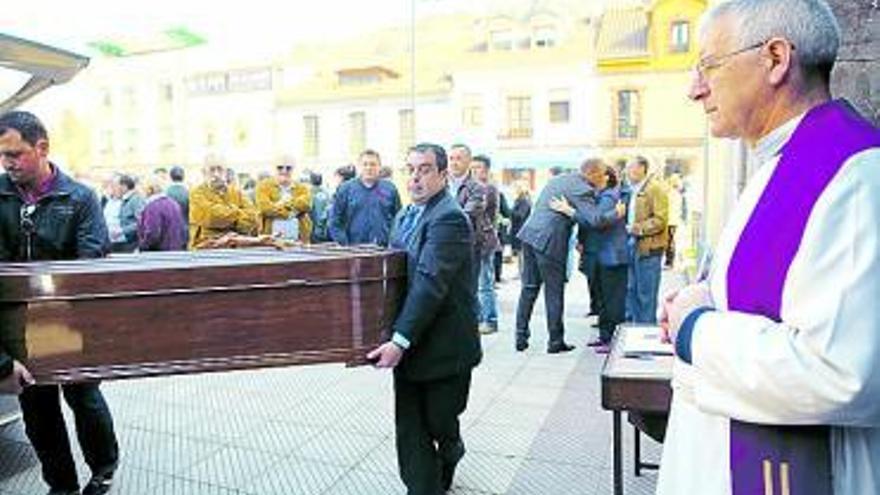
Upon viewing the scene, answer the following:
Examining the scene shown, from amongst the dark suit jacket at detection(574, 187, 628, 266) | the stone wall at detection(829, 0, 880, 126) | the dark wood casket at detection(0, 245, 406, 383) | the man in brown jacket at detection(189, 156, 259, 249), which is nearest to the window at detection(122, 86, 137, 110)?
the man in brown jacket at detection(189, 156, 259, 249)

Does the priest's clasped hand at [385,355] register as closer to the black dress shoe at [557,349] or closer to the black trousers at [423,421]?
the black trousers at [423,421]

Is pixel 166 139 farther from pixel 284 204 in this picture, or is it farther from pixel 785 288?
pixel 785 288

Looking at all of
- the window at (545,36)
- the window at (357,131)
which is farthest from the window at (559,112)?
the window at (357,131)

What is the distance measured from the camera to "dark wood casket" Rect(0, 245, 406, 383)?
7.91 ft

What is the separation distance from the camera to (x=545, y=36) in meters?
32.0

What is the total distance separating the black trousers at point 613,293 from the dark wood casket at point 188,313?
166 inches

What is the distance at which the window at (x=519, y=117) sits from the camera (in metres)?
29.6

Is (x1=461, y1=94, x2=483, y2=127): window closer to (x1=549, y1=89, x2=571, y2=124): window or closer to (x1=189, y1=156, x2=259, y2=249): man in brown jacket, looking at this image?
(x1=549, y1=89, x2=571, y2=124): window

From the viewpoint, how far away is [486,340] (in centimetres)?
714

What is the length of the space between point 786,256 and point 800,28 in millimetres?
405

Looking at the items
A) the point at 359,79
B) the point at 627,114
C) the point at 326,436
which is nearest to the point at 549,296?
the point at 326,436

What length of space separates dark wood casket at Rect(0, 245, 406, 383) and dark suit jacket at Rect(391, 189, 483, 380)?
0.61 feet

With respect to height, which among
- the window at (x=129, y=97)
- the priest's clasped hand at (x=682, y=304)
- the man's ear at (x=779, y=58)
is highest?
the window at (x=129, y=97)

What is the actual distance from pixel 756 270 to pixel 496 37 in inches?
1272
